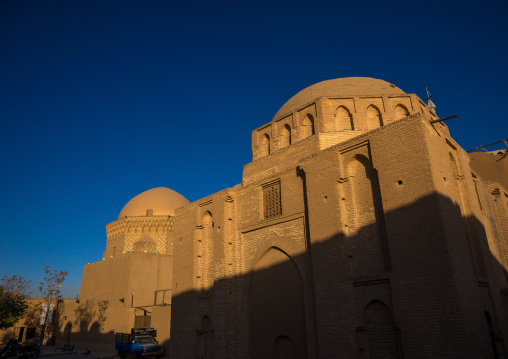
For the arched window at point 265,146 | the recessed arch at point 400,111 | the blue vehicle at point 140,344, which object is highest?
the recessed arch at point 400,111

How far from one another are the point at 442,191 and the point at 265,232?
Answer: 5.67 metres

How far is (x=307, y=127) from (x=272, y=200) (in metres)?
3.49

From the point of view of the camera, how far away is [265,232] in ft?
38.7

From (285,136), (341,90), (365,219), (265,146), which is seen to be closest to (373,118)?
(341,90)

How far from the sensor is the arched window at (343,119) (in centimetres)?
1315

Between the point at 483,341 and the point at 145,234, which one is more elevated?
the point at 145,234

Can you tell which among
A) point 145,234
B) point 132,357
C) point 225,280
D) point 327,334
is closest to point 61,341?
point 145,234

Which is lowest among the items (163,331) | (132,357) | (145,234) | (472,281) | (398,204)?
(132,357)

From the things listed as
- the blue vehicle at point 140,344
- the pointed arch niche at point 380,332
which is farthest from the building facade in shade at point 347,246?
the blue vehicle at point 140,344

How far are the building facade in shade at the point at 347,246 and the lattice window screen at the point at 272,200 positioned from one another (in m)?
0.05

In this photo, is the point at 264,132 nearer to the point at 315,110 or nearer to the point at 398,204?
the point at 315,110

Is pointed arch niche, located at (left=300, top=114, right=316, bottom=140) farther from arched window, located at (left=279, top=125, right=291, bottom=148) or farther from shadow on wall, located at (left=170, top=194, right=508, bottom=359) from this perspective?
shadow on wall, located at (left=170, top=194, right=508, bottom=359)

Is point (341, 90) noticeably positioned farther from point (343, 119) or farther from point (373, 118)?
point (373, 118)

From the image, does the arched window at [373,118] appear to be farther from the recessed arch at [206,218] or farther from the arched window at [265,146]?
the recessed arch at [206,218]
